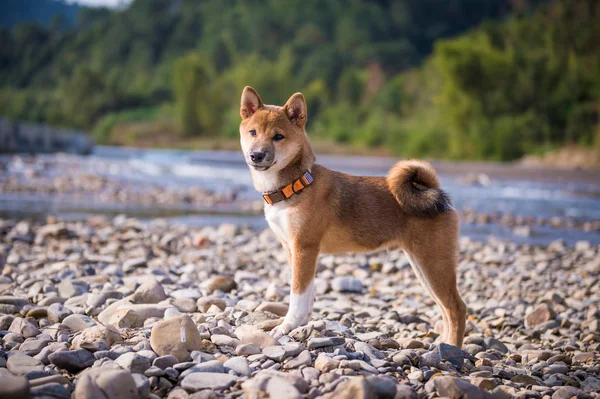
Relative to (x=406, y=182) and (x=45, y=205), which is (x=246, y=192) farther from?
(x=406, y=182)

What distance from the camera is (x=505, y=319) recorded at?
6.85 m

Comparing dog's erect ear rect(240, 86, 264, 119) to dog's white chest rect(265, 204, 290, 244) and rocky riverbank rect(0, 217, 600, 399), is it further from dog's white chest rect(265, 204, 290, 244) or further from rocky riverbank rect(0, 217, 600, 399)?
rocky riverbank rect(0, 217, 600, 399)

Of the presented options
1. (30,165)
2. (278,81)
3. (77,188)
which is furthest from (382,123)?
(77,188)

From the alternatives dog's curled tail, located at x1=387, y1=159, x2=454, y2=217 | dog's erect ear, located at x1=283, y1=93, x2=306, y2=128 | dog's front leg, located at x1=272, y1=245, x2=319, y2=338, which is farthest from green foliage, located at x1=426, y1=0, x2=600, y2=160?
dog's front leg, located at x1=272, y1=245, x2=319, y2=338

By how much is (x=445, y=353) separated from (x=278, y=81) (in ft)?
276

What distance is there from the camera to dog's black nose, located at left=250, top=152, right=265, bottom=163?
5004 mm

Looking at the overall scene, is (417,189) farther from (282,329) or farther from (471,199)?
(471,199)

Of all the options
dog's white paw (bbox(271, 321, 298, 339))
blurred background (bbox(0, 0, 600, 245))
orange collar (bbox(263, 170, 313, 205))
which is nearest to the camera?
dog's white paw (bbox(271, 321, 298, 339))

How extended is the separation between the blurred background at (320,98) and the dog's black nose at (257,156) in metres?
11.1

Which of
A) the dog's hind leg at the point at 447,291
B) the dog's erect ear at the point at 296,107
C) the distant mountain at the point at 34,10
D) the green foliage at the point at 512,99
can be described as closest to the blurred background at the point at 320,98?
the green foliage at the point at 512,99

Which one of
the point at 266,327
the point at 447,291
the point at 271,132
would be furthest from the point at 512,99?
the point at 266,327

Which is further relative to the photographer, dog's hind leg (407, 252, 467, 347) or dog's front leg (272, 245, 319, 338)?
dog's hind leg (407, 252, 467, 347)

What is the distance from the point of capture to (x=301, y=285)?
5086 mm

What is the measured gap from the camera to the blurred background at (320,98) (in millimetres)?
24172
